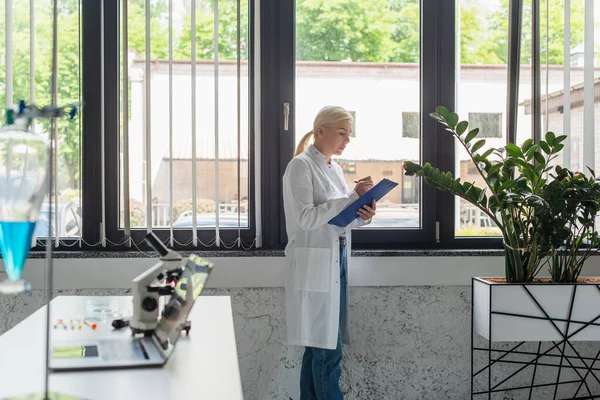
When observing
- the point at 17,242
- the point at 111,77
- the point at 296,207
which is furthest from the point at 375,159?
the point at 17,242

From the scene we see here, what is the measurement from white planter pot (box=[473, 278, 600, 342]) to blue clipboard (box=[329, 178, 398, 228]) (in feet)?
2.20

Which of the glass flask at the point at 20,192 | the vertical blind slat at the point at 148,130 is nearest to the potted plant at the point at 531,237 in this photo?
the vertical blind slat at the point at 148,130

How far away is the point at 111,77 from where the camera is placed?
3.53 meters

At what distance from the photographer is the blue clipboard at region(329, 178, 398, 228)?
2.90m

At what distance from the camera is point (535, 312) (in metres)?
3.12

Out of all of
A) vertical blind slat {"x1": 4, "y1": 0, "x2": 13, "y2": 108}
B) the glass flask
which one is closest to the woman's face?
vertical blind slat {"x1": 4, "y1": 0, "x2": 13, "y2": 108}

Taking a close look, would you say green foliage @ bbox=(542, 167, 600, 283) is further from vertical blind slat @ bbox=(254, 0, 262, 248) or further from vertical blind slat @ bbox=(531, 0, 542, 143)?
vertical blind slat @ bbox=(254, 0, 262, 248)

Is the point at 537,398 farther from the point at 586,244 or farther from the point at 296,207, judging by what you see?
the point at 296,207

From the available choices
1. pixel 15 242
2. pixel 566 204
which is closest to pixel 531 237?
pixel 566 204

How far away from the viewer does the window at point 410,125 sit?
3725 mm

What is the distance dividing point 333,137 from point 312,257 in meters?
0.55

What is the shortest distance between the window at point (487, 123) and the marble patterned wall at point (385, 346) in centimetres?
83

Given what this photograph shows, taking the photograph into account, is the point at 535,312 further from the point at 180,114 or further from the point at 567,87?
the point at 180,114

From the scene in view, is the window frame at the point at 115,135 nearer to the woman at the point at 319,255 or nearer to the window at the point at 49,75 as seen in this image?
the window at the point at 49,75
